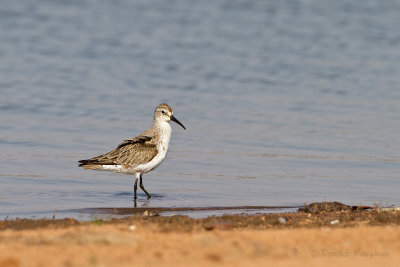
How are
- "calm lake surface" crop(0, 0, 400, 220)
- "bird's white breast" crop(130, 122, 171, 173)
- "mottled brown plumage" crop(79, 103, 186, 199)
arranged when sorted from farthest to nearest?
"calm lake surface" crop(0, 0, 400, 220)
"bird's white breast" crop(130, 122, 171, 173)
"mottled brown plumage" crop(79, 103, 186, 199)

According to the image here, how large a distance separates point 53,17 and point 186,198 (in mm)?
18269

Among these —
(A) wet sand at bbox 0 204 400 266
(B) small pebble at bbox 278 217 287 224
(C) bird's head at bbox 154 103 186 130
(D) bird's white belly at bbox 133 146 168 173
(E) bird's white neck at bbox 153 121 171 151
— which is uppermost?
(C) bird's head at bbox 154 103 186 130

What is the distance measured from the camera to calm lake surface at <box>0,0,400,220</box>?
13562 mm

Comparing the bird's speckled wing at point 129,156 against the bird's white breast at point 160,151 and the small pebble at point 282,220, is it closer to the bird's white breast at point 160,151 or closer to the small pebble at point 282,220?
the bird's white breast at point 160,151

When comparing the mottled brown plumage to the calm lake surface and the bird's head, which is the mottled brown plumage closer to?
the calm lake surface

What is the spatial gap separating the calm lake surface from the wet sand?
→ 2951 mm

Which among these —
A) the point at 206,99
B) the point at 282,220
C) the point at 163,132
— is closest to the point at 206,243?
the point at 282,220

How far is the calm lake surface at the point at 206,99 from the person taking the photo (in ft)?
44.5

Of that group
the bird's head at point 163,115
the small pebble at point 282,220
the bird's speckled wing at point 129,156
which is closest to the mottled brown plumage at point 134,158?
the bird's speckled wing at point 129,156

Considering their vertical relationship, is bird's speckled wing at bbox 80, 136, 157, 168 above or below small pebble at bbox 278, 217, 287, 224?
above

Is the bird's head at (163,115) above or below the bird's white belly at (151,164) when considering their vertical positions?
above

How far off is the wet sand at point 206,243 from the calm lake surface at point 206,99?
2.95 m

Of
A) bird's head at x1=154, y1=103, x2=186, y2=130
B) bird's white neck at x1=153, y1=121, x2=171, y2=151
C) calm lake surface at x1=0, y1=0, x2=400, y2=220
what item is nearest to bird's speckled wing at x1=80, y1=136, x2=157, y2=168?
bird's white neck at x1=153, y1=121, x2=171, y2=151

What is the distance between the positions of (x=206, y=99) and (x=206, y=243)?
1283 cm
